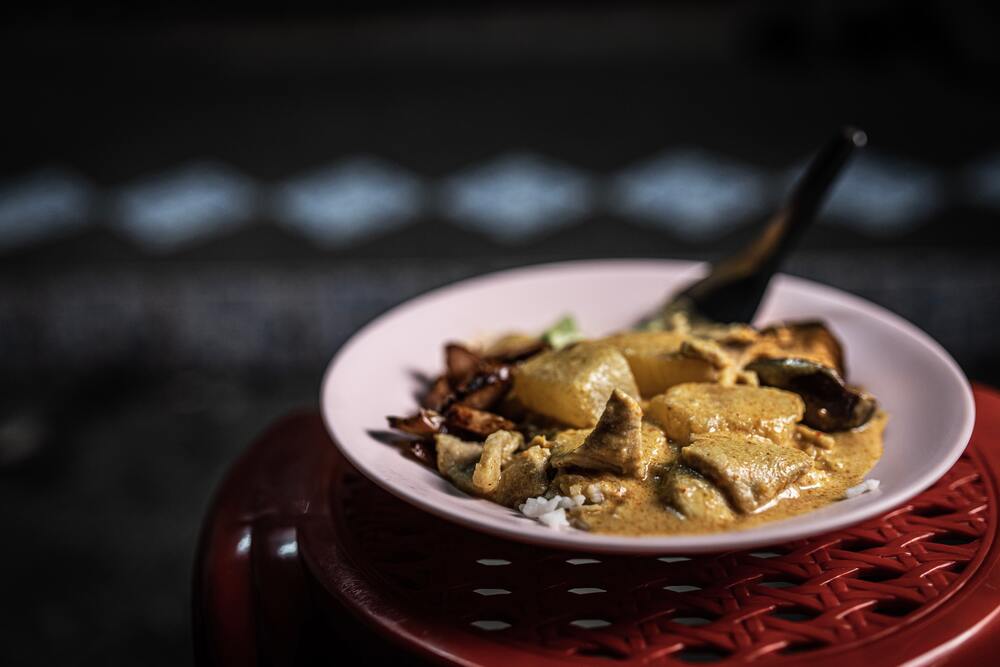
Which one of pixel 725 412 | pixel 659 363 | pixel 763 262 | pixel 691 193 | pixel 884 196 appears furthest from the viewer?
pixel 691 193

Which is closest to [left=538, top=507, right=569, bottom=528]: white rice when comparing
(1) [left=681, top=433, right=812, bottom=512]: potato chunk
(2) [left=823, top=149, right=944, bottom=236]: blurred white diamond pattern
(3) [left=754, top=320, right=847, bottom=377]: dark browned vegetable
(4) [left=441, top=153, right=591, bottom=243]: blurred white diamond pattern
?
(1) [left=681, top=433, right=812, bottom=512]: potato chunk

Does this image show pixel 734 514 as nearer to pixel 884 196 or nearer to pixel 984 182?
pixel 884 196

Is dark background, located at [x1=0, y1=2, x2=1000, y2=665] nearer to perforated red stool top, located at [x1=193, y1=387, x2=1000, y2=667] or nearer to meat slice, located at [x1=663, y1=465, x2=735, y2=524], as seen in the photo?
perforated red stool top, located at [x1=193, y1=387, x2=1000, y2=667]

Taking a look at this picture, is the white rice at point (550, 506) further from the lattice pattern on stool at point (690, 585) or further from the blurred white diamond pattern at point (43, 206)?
the blurred white diamond pattern at point (43, 206)

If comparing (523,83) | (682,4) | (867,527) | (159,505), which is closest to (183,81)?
(523,83)

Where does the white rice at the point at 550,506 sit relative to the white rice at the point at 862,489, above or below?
below

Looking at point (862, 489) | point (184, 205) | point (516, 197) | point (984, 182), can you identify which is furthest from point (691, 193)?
point (862, 489)

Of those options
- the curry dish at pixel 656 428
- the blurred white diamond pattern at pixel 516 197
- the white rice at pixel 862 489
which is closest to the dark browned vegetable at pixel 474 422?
the curry dish at pixel 656 428
